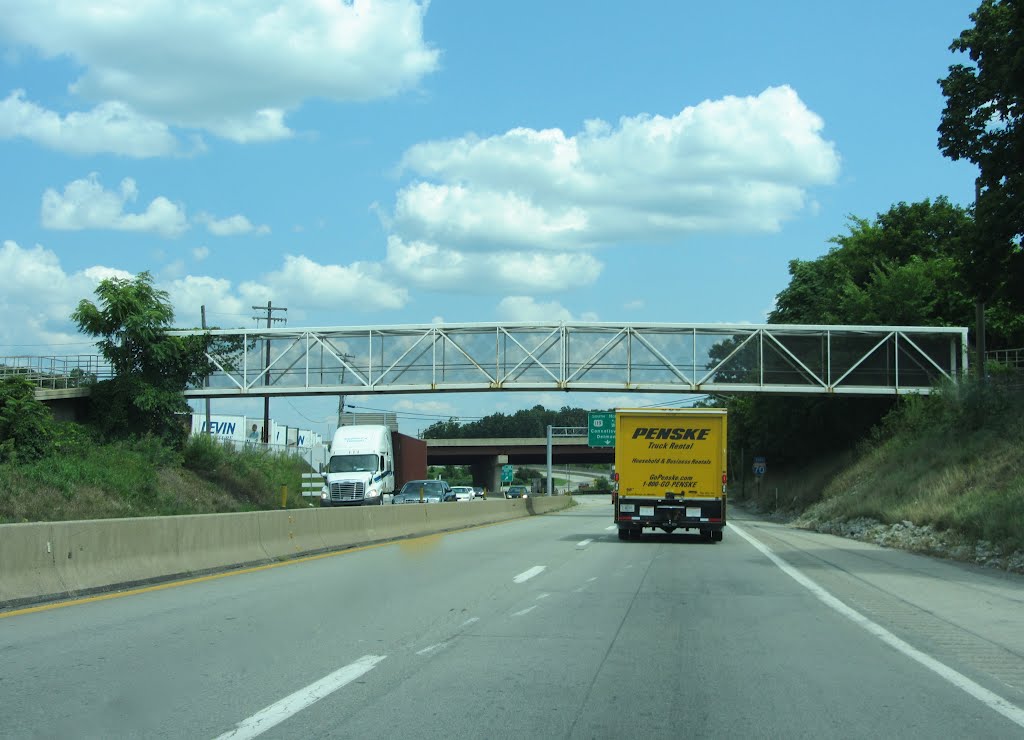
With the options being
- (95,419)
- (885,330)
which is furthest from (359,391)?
(885,330)

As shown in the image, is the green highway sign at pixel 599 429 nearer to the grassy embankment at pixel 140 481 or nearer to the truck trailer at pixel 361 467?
the truck trailer at pixel 361 467

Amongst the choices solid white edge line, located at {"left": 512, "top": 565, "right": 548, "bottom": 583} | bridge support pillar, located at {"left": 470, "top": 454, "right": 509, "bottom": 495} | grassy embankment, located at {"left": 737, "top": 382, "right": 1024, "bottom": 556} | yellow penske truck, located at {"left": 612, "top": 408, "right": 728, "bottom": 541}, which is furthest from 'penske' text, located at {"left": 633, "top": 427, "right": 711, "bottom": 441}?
bridge support pillar, located at {"left": 470, "top": 454, "right": 509, "bottom": 495}

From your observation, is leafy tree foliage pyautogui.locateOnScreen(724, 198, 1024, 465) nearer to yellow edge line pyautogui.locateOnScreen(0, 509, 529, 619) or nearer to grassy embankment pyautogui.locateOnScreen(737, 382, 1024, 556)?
grassy embankment pyautogui.locateOnScreen(737, 382, 1024, 556)

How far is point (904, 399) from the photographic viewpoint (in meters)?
49.1

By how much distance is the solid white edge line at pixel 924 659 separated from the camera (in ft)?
23.1

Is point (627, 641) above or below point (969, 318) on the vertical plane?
below

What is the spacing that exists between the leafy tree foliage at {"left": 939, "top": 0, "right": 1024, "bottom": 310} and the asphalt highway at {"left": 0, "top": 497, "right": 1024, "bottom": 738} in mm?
19293

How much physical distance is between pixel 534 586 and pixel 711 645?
197 inches

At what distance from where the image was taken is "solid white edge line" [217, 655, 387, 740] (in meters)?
6.23

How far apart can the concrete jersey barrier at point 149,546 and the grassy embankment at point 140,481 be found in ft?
48.9

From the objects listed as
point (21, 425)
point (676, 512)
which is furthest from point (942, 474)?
point (21, 425)

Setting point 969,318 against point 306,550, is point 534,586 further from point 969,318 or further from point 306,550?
point 969,318

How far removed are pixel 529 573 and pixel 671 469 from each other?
901cm

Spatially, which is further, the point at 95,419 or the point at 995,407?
the point at 95,419
